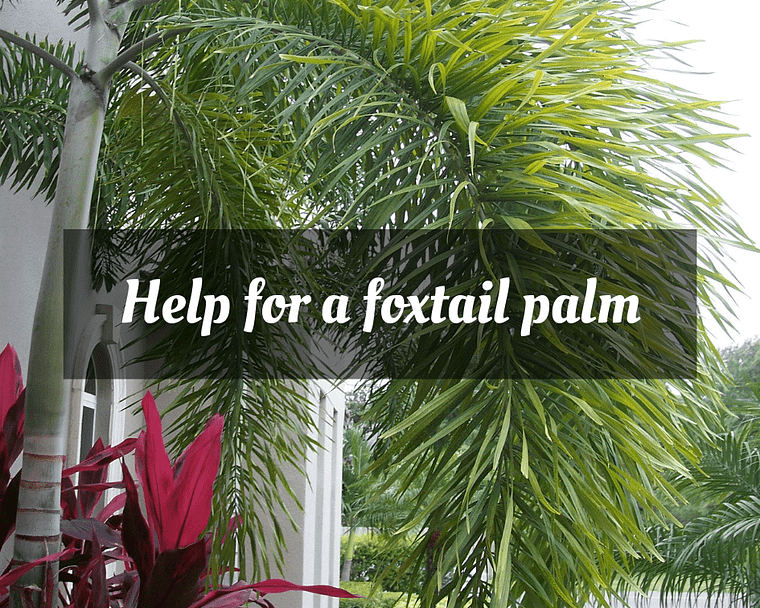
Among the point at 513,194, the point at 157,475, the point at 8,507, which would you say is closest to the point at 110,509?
the point at 8,507

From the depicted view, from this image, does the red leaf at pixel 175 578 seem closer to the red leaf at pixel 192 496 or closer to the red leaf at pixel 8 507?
the red leaf at pixel 192 496

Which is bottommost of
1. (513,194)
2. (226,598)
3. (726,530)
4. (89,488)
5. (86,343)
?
(726,530)

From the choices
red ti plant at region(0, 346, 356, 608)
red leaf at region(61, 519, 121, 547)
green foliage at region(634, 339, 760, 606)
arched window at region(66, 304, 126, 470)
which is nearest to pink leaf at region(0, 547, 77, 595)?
red ti plant at region(0, 346, 356, 608)

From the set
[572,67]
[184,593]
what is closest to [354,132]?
[572,67]

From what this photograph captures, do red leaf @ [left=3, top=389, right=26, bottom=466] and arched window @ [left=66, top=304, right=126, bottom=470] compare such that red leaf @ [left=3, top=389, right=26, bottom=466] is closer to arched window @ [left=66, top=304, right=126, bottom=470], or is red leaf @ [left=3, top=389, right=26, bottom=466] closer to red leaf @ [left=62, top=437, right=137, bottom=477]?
red leaf @ [left=62, top=437, right=137, bottom=477]

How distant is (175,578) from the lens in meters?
1.00

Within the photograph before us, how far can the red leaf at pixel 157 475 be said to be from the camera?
0.99 metres

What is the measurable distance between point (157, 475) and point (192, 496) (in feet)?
0.19

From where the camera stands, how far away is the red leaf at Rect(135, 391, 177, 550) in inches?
39.1

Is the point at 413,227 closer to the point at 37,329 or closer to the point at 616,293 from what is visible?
the point at 616,293

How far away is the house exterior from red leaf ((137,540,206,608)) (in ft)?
1.97

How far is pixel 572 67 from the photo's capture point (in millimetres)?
1065

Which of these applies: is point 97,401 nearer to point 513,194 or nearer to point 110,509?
point 110,509

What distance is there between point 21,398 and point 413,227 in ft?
2.55
